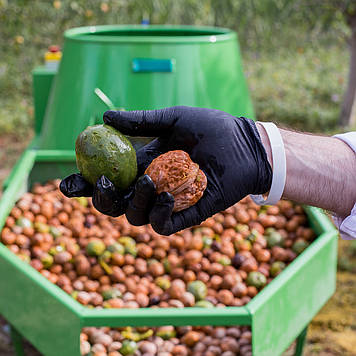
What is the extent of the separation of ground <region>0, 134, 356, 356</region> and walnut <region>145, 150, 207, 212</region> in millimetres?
2027

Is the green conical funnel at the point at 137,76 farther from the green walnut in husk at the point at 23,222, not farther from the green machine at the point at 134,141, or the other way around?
the green walnut in husk at the point at 23,222

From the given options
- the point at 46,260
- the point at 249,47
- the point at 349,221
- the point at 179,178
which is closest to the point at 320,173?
the point at 349,221

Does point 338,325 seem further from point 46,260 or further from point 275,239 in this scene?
point 46,260

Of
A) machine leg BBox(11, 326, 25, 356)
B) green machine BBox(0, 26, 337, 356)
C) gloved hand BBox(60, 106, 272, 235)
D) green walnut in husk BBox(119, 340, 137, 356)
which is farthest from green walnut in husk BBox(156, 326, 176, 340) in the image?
gloved hand BBox(60, 106, 272, 235)

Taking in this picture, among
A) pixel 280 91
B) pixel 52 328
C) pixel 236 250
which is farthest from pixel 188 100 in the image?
pixel 280 91

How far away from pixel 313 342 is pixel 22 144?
4455mm

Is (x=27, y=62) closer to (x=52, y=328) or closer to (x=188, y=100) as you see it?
(x=188, y=100)

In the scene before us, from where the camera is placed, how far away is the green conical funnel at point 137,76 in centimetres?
328

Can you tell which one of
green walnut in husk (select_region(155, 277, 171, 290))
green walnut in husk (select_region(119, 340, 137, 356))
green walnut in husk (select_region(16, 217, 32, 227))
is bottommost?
green walnut in husk (select_region(119, 340, 137, 356))

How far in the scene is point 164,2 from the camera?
794 cm

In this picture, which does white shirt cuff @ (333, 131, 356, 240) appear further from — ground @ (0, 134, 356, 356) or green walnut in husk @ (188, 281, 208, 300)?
ground @ (0, 134, 356, 356)

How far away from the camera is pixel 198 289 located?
2.57 meters

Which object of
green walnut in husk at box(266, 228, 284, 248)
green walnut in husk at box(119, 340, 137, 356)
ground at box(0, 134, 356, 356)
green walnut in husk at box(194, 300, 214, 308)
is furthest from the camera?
ground at box(0, 134, 356, 356)

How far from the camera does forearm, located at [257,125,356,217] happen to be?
1.75 metres
